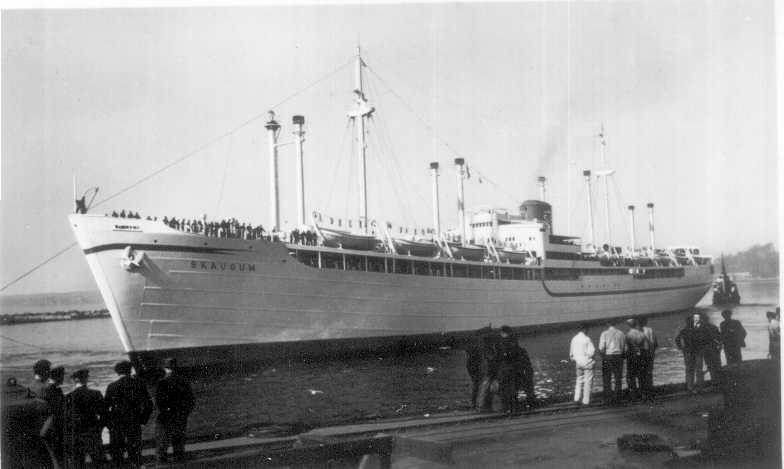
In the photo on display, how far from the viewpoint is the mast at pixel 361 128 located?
1139 inches

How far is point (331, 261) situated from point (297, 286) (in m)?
2.55

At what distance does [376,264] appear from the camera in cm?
2817

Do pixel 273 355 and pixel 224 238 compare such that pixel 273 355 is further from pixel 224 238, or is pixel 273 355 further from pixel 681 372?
pixel 681 372

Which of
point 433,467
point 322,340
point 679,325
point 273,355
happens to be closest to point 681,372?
point 322,340

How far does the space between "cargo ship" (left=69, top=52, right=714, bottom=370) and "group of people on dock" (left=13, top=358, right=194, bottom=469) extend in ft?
31.1

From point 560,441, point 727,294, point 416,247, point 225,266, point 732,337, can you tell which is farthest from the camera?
point 727,294

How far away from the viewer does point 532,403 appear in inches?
401

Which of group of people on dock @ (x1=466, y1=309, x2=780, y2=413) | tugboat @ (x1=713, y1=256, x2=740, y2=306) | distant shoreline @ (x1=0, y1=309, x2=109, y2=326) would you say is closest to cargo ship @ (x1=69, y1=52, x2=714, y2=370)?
group of people on dock @ (x1=466, y1=309, x2=780, y2=413)

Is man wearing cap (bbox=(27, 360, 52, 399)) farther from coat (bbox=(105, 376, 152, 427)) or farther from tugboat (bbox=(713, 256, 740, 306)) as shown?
tugboat (bbox=(713, 256, 740, 306))

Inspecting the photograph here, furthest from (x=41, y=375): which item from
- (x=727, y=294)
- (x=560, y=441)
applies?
(x=727, y=294)

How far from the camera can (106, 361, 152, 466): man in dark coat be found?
7520 millimetres

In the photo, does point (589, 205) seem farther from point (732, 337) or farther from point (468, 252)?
point (732, 337)

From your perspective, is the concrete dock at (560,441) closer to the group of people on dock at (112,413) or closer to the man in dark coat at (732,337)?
the group of people on dock at (112,413)

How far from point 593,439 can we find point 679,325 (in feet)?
145
